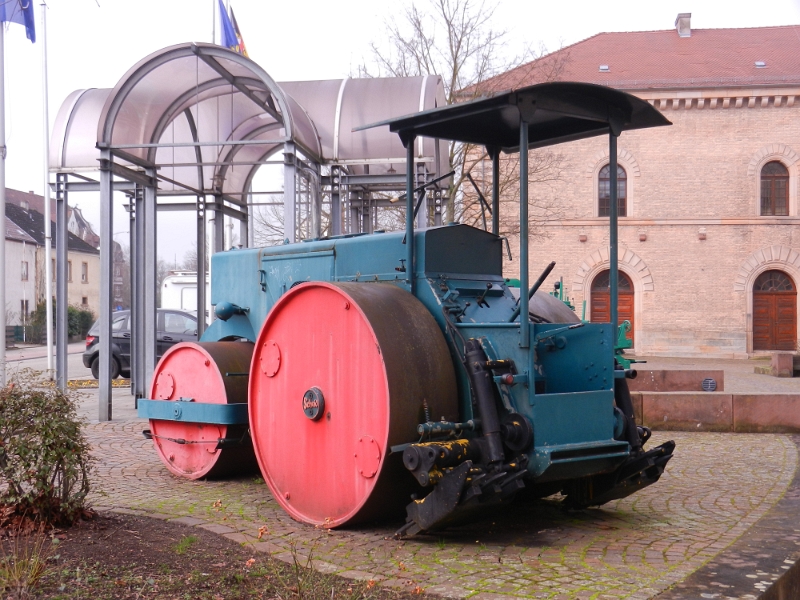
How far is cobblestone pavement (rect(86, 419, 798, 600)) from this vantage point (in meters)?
5.19

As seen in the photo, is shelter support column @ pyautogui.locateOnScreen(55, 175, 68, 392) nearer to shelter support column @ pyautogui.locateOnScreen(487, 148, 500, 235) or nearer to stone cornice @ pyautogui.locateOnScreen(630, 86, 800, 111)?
shelter support column @ pyautogui.locateOnScreen(487, 148, 500, 235)

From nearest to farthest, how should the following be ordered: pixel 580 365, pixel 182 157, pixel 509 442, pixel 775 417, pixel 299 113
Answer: pixel 509 442 < pixel 580 365 < pixel 775 417 < pixel 299 113 < pixel 182 157

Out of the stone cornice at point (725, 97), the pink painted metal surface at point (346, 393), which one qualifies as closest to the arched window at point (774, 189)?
the stone cornice at point (725, 97)

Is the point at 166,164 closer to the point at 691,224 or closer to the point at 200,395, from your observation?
the point at 200,395

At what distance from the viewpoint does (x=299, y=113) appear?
45.5 feet

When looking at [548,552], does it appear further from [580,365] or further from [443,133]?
[443,133]

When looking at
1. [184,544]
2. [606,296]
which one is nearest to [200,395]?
[184,544]

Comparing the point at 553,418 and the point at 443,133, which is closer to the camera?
the point at 553,418

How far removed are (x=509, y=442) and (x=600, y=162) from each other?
3285cm

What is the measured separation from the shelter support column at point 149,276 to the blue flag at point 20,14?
3.39 metres

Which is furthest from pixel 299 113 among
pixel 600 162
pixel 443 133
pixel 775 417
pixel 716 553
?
pixel 600 162

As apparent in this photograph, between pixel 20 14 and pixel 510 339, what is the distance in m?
13.9

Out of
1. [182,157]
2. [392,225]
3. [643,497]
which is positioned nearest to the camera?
[643,497]

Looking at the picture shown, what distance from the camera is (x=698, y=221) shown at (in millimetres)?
37281
